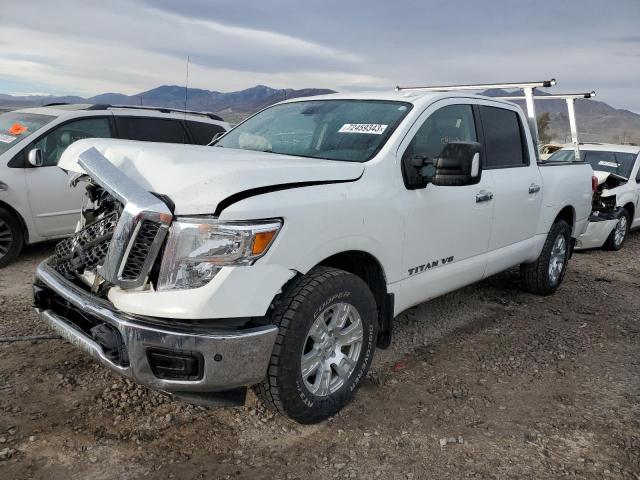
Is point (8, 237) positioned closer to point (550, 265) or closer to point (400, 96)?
point (400, 96)

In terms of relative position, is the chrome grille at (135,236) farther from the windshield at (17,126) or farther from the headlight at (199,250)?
the windshield at (17,126)

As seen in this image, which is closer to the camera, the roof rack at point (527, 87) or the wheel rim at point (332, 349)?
the wheel rim at point (332, 349)

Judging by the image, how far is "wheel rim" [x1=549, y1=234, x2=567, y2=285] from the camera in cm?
545

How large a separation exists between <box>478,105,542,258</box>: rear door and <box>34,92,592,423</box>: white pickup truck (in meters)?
0.13

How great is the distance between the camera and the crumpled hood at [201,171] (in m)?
2.43

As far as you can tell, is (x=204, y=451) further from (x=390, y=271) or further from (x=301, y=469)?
(x=390, y=271)

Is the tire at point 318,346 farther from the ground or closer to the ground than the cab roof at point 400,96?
closer to the ground

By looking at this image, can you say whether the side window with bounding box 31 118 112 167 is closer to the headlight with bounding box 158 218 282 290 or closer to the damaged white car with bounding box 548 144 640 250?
the headlight with bounding box 158 218 282 290

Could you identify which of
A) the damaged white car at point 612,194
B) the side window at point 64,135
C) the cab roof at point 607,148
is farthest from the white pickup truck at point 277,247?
the cab roof at point 607,148

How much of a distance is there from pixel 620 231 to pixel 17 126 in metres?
8.43

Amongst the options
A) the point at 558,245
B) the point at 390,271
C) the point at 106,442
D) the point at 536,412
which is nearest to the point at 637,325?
the point at 558,245

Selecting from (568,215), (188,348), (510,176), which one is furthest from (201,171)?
(568,215)

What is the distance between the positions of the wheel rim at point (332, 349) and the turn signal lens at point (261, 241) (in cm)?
52

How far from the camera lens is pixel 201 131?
720 centimetres
